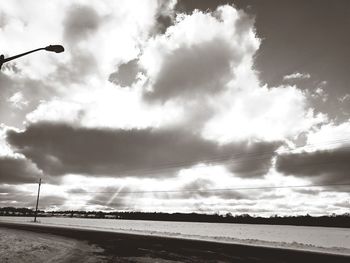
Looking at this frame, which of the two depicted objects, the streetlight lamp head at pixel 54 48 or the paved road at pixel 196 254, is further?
the paved road at pixel 196 254

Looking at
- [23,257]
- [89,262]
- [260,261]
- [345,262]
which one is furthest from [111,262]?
[345,262]

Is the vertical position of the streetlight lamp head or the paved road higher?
the streetlight lamp head

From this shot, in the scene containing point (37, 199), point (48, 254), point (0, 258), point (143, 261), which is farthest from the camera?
point (37, 199)

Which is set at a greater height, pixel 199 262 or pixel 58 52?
pixel 58 52

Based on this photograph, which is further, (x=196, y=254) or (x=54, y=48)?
(x=196, y=254)

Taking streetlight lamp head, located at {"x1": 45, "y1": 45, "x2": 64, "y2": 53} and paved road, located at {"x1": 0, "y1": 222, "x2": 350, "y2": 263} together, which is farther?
paved road, located at {"x1": 0, "y1": 222, "x2": 350, "y2": 263}

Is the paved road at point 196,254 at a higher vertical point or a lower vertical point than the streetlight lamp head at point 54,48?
lower

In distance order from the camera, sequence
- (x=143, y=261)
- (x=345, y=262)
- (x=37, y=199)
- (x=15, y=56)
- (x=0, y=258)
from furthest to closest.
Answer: (x=37, y=199)
(x=345, y=262)
(x=143, y=261)
(x=0, y=258)
(x=15, y=56)

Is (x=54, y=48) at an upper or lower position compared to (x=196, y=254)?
upper

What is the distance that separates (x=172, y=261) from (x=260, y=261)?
5593 mm

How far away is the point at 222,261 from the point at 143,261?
445cm

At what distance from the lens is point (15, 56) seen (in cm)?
867

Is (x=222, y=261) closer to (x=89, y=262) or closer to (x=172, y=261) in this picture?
(x=172, y=261)

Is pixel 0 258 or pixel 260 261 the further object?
pixel 260 261
